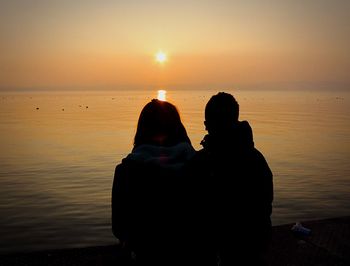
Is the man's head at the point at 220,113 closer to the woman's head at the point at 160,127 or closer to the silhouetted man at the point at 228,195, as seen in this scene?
the silhouetted man at the point at 228,195

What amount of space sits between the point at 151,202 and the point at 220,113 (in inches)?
37.2

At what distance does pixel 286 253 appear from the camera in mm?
8383

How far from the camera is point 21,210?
53.2 feet

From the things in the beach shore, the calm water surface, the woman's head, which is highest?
the woman's head

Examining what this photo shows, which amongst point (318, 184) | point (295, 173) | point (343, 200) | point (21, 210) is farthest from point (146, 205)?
point (295, 173)

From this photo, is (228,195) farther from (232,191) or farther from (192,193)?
(192,193)

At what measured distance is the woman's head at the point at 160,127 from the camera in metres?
3.55

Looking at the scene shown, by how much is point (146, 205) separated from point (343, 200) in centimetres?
1665

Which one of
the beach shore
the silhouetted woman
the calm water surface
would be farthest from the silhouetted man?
the calm water surface

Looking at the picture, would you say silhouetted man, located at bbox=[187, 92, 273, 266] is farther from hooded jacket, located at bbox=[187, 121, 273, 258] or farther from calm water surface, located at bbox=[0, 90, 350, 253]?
calm water surface, located at bbox=[0, 90, 350, 253]

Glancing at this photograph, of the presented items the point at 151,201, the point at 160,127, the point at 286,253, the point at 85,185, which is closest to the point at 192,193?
the point at 151,201

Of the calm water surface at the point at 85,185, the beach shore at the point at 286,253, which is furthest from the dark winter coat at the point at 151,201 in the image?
the calm water surface at the point at 85,185

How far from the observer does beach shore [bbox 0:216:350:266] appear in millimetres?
7963

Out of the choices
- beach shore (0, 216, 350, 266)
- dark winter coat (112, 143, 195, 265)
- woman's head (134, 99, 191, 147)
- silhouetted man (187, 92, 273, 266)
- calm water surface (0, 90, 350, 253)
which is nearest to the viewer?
dark winter coat (112, 143, 195, 265)
